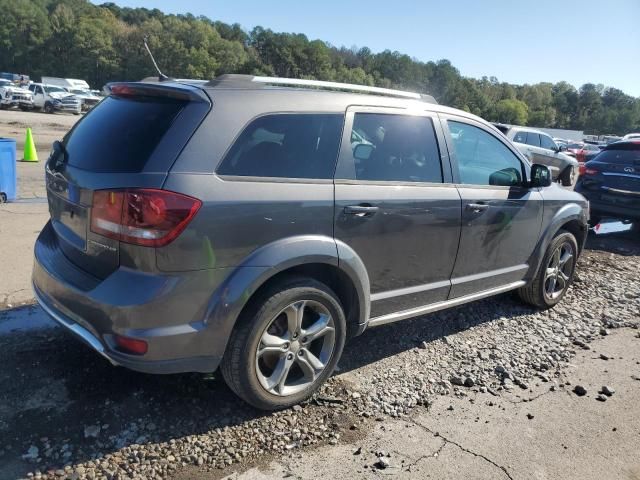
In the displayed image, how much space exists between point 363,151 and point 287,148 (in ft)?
2.00

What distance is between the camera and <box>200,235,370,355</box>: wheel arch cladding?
2.68m

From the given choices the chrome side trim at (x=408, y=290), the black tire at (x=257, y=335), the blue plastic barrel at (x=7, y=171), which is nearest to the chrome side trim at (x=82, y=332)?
the black tire at (x=257, y=335)

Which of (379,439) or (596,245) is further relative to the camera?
(596,245)

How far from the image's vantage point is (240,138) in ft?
9.12

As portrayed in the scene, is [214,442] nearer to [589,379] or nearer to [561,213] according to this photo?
[589,379]

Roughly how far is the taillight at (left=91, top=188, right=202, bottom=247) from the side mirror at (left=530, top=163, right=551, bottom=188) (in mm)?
3190

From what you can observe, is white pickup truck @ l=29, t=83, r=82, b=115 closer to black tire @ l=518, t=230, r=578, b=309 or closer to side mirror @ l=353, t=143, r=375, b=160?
black tire @ l=518, t=230, r=578, b=309

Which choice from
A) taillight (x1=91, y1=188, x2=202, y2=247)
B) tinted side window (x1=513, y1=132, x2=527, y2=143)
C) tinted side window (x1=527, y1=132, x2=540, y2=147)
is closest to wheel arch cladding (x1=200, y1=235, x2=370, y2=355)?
taillight (x1=91, y1=188, x2=202, y2=247)

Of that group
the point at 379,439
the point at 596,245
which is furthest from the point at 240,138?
the point at 596,245

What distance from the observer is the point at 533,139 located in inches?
684

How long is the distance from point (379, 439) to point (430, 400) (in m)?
0.59

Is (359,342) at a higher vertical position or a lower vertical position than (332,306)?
lower

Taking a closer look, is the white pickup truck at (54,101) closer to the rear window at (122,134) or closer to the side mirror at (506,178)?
the rear window at (122,134)

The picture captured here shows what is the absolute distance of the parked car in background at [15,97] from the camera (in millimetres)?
35344
